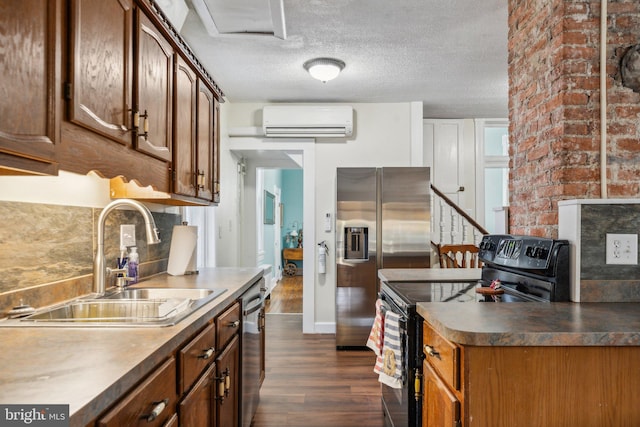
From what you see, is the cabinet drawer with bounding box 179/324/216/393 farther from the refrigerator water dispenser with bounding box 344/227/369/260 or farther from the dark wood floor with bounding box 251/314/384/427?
the refrigerator water dispenser with bounding box 344/227/369/260

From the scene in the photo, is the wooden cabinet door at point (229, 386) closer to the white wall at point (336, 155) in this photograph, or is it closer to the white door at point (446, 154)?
the white wall at point (336, 155)

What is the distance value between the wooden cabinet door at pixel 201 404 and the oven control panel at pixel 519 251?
52.5 inches

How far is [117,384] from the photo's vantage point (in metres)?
0.83

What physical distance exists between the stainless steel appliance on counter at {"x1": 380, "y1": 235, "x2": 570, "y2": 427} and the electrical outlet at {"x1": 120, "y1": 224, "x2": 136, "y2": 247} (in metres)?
1.38

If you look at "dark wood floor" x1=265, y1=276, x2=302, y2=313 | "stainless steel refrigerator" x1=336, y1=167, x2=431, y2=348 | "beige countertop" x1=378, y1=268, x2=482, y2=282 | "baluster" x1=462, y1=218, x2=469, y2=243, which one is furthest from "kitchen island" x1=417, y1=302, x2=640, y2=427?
"dark wood floor" x1=265, y1=276, x2=302, y2=313

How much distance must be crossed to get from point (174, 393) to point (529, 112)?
195cm

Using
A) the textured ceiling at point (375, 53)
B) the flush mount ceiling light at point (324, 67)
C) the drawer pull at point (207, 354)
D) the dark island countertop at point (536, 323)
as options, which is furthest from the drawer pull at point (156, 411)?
the flush mount ceiling light at point (324, 67)

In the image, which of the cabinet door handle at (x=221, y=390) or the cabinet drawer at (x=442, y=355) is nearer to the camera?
the cabinet drawer at (x=442, y=355)

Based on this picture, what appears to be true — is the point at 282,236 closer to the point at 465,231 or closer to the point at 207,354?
the point at 465,231

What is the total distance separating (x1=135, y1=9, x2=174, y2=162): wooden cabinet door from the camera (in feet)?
5.34

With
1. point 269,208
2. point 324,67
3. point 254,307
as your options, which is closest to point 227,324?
point 254,307

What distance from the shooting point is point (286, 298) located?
21.0ft

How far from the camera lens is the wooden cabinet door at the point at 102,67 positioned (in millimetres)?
1190

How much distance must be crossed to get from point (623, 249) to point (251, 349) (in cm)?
184
